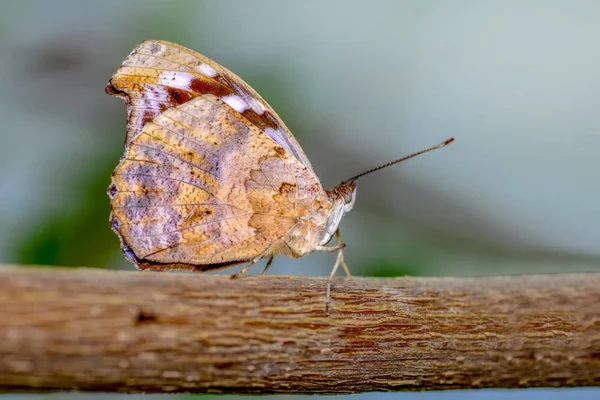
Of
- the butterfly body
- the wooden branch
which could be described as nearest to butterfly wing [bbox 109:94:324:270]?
the butterfly body

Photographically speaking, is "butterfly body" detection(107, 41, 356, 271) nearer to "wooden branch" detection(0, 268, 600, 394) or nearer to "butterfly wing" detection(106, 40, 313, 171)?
"butterfly wing" detection(106, 40, 313, 171)

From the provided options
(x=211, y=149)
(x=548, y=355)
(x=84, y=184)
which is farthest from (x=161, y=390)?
(x=84, y=184)

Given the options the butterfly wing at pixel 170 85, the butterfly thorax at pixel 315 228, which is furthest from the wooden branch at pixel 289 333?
the butterfly wing at pixel 170 85

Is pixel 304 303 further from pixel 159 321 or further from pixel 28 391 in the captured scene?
pixel 28 391

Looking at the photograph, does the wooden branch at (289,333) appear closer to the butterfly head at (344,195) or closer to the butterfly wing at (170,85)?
the butterfly head at (344,195)

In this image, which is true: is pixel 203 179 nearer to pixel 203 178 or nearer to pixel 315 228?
pixel 203 178

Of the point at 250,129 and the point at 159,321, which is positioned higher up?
the point at 250,129
